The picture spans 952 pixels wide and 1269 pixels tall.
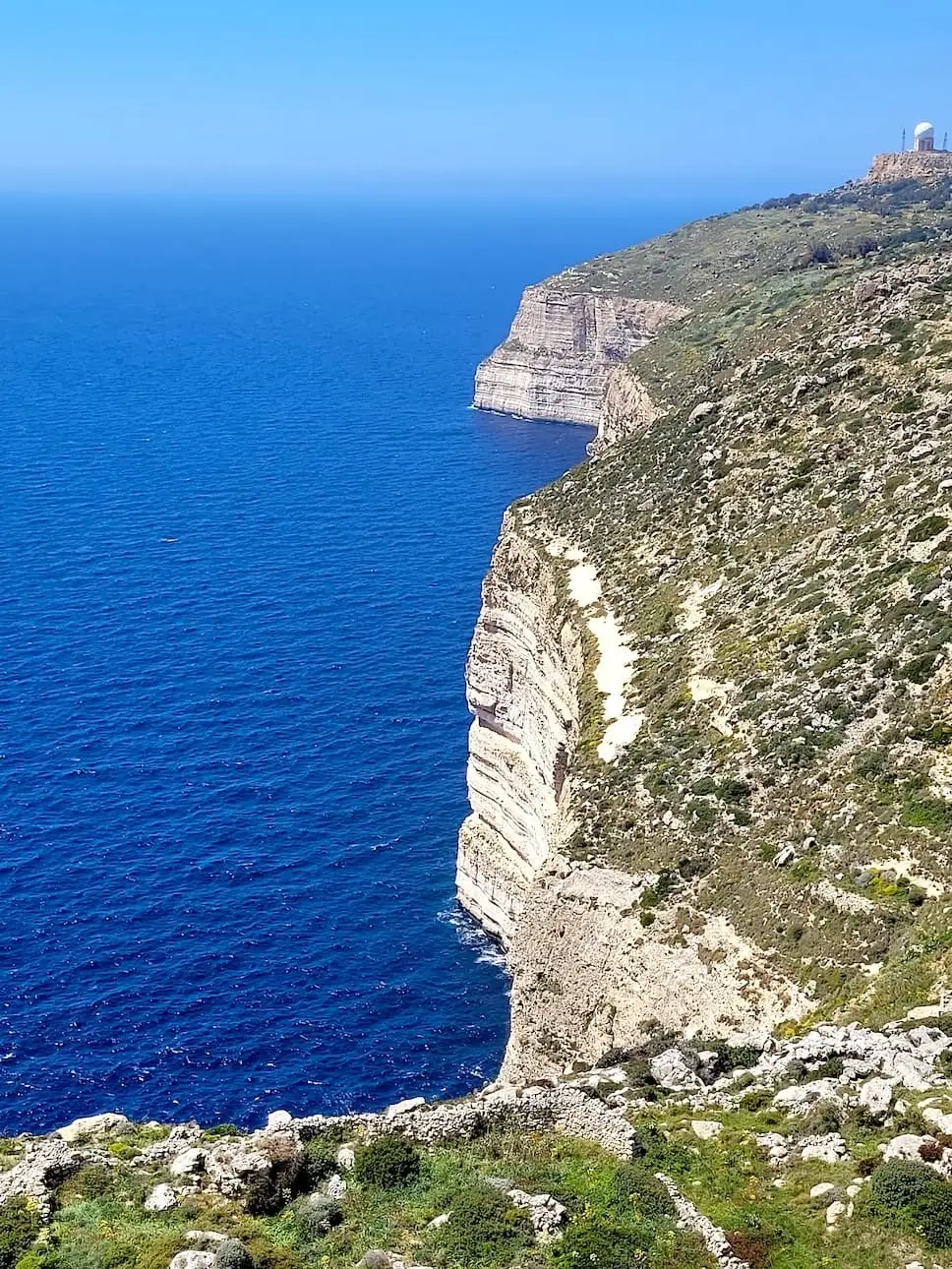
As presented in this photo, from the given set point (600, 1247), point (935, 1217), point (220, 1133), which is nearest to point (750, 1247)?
point (600, 1247)

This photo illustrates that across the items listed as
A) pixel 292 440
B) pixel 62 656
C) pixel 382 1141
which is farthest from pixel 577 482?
pixel 292 440

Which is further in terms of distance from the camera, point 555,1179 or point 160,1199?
point 555,1179

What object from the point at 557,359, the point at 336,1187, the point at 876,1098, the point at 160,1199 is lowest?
the point at 336,1187

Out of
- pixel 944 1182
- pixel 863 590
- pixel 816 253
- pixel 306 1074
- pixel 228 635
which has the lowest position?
pixel 306 1074

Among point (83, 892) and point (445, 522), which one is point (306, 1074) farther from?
point (445, 522)

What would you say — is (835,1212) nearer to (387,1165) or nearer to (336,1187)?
(387,1165)
